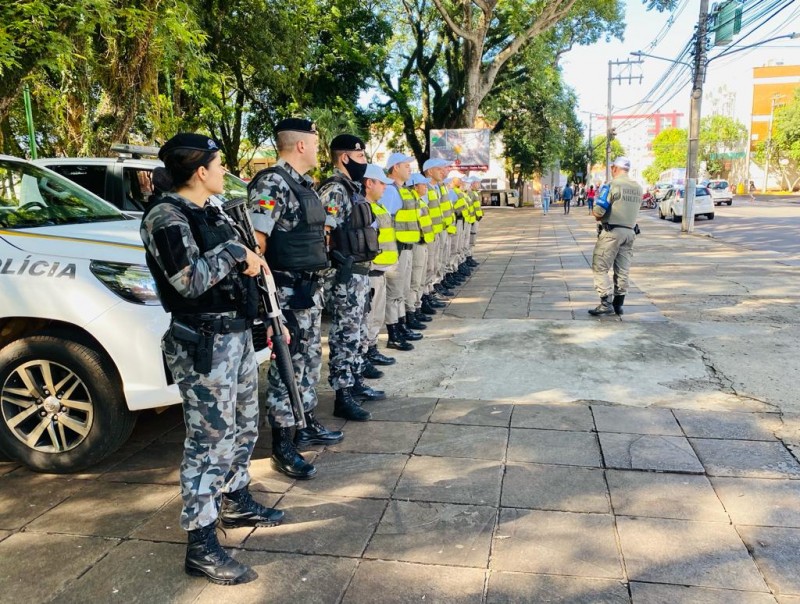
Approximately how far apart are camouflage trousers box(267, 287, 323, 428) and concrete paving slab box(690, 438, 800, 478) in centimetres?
237

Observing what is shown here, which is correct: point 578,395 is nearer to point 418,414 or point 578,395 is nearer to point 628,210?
point 418,414

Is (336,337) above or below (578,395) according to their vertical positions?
above

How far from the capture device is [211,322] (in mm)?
2564

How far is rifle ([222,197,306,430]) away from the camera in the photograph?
277 centimetres

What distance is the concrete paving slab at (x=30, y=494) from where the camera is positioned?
314 cm

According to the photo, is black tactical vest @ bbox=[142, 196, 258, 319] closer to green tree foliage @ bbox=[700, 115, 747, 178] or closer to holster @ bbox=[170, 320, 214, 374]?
holster @ bbox=[170, 320, 214, 374]

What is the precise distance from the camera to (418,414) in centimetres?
448

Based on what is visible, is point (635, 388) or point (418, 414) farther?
point (635, 388)

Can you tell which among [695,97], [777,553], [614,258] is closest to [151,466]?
[777,553]

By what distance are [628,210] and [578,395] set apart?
3469mm

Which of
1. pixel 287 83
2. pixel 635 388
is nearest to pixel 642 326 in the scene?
pixel 635 388

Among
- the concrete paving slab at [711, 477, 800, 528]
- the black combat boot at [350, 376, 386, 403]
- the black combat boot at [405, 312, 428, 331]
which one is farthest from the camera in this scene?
the black combat boot at [405, 312, 428, 331]

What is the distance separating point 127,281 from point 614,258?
5924 mm

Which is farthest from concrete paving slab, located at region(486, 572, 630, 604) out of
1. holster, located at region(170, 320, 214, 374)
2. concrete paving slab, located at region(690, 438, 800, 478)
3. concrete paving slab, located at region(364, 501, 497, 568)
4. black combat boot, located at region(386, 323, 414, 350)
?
black combat boot, located at region(386, 323, 414, 350)
